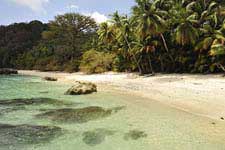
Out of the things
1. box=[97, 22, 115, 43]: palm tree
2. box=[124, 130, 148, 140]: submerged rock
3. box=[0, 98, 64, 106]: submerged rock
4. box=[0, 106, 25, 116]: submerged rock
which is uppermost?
box=[97, 22, 115, 43]: palm tree

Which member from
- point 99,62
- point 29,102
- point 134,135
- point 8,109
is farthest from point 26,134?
point 99,62

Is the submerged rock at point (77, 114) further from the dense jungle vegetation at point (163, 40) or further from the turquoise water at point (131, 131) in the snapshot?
the dense jungle vegetation at point (163, 40)

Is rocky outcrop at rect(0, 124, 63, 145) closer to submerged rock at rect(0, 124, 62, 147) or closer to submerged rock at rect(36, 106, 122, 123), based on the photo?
submerged rock at rect(0, 124, 62, 147)

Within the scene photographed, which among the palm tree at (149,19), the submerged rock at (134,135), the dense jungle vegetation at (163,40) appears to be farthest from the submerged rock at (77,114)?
the palm tree at (149,19)

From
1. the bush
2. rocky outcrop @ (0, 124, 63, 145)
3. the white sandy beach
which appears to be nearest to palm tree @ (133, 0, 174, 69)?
the white sandy beach

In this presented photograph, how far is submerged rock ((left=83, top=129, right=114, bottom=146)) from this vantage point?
494 inches

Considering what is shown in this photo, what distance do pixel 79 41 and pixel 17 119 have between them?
53396 mm

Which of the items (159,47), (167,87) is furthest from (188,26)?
(167,87)

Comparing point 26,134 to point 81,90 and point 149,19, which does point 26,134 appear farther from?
point 149,19

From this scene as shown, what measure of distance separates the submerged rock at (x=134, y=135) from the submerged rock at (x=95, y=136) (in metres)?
0.81

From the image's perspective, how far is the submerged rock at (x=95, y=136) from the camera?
41.2 feet

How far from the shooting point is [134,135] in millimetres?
13453

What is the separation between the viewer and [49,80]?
1864 inches

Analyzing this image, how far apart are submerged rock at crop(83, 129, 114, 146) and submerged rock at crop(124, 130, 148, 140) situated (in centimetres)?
81
